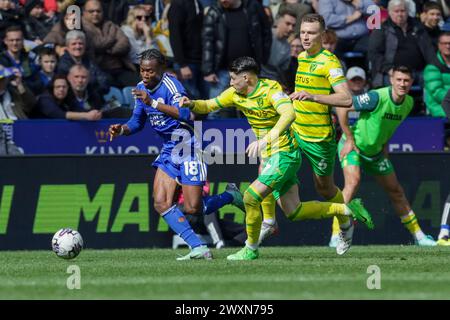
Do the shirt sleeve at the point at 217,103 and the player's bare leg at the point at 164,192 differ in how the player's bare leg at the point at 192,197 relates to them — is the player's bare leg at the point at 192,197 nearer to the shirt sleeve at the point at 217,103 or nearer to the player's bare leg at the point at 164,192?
the player's bare leg at the point at 164,192

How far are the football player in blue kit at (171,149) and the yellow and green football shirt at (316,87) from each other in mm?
1334

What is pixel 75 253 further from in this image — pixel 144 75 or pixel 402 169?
pixel 402 169

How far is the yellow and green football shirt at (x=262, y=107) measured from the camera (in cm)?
1268

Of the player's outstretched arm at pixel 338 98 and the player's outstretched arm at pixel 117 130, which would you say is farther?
the player's outstretched arm at pixel 117 130

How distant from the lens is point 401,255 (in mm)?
13570

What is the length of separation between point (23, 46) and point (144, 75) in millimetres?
5577

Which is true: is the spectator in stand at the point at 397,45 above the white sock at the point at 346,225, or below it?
above

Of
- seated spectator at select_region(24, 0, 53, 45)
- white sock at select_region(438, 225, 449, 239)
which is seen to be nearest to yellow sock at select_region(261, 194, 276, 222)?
white sock at select_region(438, 225, 449, 239)

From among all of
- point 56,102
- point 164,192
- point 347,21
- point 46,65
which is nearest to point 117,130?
point 164,192

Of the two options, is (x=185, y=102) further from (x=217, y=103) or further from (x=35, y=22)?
(x=35, y=22)

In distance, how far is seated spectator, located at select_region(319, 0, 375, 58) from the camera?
19.2m

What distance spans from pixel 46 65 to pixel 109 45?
104 cm

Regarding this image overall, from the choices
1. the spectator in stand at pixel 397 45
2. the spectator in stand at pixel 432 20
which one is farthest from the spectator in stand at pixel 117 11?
the spectator in stand at pixel 432 20
